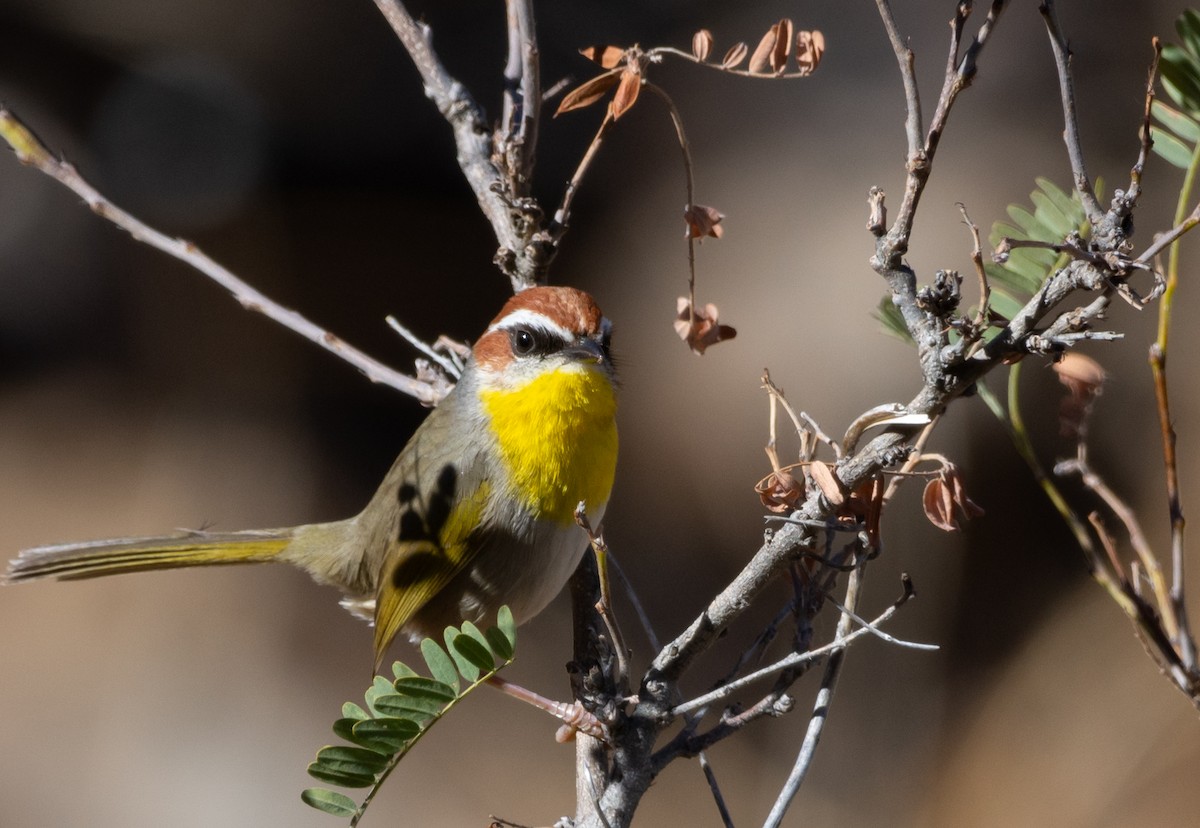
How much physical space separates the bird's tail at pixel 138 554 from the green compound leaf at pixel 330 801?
201cm

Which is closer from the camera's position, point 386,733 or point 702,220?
point 386,733

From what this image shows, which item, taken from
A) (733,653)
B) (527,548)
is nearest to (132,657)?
(733,653)

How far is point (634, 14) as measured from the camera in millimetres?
6609

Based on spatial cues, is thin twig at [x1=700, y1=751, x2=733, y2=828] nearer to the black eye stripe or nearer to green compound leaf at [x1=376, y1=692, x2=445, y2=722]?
green compound leaf at [x1=376, y1=692, x2=445, y2=722]

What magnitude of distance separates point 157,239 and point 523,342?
101cm

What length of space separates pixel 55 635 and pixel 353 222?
10.2 feet

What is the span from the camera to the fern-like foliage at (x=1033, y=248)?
2.23m

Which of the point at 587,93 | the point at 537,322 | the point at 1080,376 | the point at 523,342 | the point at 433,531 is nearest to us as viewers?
the point at 1080,376

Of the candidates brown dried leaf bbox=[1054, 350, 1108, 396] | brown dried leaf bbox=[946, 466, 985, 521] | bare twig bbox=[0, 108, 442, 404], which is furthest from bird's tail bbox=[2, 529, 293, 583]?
brown dried leaf bbox=[1054, 350, 1108, 396]

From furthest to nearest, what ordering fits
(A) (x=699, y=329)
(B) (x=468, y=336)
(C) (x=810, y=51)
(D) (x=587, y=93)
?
(B) (x=468, y=336) < (A) (x=699, y=329) < (D) (x=587, y=93) < (C) (x=810, y=51)

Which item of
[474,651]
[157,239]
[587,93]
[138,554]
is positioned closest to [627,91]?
[587,93]

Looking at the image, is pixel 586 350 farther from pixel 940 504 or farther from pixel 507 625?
pixel 940 504

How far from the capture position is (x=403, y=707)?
A: 6.48 feet

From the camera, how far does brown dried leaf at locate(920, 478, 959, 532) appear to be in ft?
5.96
